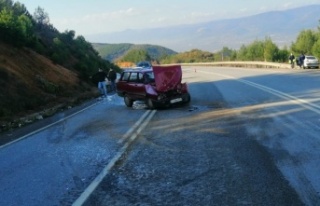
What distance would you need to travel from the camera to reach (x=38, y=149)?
11.1 m

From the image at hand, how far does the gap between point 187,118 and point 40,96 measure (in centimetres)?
1236

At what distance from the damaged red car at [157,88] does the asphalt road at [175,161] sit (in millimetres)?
3273

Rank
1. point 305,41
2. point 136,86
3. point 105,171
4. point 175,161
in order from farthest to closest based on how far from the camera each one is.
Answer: point 305,41
point 136,86
point 175,161
point 105,171

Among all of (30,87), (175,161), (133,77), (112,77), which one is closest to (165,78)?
(133,77)

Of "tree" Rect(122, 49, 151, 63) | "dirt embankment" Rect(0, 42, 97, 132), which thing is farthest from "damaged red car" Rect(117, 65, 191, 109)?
"tree" Rect(122, 49, 151, 63)

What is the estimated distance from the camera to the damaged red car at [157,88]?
1836cm

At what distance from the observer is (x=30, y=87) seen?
25.1 meters

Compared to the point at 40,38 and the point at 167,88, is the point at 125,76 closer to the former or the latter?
the point at 167,88

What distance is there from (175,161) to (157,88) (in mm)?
10305

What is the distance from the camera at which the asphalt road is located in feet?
21.1

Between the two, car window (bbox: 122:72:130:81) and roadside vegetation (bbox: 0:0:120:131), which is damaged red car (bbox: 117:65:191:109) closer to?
car window (bbox: 122:72:130:81)

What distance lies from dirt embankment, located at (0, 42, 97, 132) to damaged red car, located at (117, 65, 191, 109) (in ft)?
13.0

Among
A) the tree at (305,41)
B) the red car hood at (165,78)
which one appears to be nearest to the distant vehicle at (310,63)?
the red car hood at (165,78)

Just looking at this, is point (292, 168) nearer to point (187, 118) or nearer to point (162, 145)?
point (162, 145)
